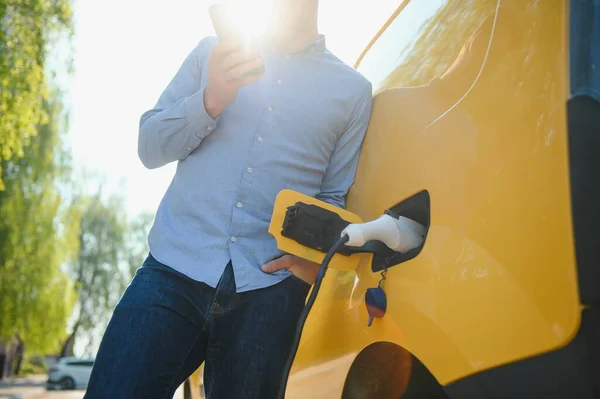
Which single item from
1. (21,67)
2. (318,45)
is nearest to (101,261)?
(21,67)

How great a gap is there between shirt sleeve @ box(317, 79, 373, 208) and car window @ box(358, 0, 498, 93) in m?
0.09

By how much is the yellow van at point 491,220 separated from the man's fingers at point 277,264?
232 millimetres

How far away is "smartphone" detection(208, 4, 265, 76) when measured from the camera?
153cm

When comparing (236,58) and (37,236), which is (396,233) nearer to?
(236,58)

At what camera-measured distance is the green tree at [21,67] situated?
27.8 ft

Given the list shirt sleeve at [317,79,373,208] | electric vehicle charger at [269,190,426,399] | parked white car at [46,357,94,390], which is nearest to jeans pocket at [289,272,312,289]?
electric vehicle charger at [269,190,426,399]

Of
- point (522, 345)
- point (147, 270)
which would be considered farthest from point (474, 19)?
point (147, 270)

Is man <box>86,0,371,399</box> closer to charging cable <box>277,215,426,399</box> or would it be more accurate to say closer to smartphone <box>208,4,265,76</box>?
smartphone <box>208,4,265,76</box>

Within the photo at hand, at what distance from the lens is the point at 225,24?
155 cm

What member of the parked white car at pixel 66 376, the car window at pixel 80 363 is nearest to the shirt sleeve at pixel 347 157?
the parked white car at pixel 66 376

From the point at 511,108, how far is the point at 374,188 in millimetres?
525

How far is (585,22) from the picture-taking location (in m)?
1.04

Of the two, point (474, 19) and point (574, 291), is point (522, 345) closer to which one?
point (574, 291)

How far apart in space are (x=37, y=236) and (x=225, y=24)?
48.2 ft
